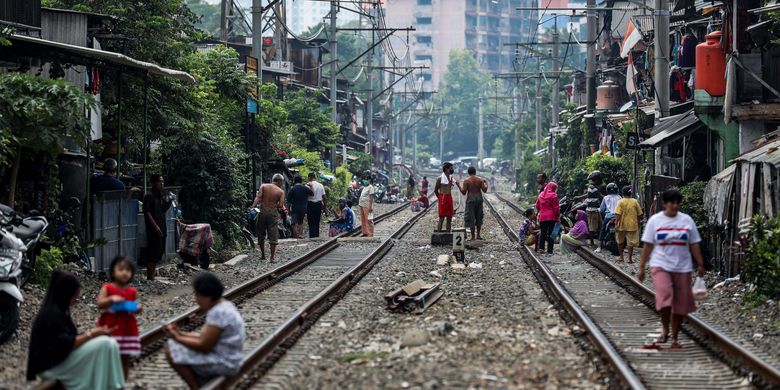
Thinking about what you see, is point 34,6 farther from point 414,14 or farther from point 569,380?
point 414,14

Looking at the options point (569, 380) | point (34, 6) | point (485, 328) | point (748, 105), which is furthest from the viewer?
point (748, 105)

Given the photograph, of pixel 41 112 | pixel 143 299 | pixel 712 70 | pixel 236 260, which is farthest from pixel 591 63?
pixel 41 112

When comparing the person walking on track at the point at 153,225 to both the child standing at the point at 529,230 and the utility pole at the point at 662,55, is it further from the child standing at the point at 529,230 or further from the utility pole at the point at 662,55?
the utility pole at the point at 662,55

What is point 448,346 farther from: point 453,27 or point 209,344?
point 453,27

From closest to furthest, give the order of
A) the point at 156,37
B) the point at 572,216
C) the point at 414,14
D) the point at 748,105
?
the point at 748,105 → the point at 156,37 → the point at 572,216 → the point at 414,14

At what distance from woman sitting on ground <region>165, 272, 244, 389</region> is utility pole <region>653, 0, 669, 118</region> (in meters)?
17.7

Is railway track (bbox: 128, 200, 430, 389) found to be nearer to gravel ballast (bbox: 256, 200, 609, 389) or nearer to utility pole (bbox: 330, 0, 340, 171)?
gravel ballast (bbox: 256, 200, 609, 389)

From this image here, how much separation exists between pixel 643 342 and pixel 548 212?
10750 mm

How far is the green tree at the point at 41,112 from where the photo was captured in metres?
13.9

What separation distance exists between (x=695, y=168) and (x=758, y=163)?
11318mm

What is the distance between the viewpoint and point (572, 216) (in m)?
26.2

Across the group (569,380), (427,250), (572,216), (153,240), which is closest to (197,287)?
(569,380)

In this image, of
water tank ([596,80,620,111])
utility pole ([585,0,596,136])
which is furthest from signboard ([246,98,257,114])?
water tank ([596,80,620,111])

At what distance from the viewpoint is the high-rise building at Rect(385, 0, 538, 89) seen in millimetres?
146000
